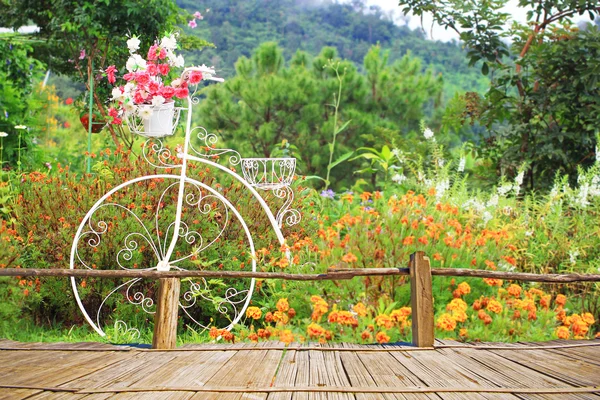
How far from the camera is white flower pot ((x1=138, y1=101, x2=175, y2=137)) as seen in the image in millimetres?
4234

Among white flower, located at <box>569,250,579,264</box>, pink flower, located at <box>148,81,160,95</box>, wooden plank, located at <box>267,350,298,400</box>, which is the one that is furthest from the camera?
white flower, located at <box>569,250,579,264</box>

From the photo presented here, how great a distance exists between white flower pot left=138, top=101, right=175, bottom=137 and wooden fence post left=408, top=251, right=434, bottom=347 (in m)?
1.83

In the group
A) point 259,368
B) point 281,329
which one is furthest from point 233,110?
point 259,368

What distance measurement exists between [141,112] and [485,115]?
4.45 meters

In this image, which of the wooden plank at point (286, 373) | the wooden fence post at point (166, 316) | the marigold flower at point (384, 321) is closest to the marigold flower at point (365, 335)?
the marigold flower at point (384, 321)

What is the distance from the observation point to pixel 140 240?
16.2ft

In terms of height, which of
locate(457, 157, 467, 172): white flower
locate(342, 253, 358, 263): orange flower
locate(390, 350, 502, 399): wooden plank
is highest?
locate(457, 157, 467, 172): white flower

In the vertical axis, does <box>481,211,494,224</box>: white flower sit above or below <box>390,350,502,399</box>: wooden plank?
above

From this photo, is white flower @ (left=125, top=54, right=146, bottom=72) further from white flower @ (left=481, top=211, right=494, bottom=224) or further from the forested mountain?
the forested mountain

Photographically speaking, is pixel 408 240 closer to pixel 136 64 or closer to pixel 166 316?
pixel 166 316

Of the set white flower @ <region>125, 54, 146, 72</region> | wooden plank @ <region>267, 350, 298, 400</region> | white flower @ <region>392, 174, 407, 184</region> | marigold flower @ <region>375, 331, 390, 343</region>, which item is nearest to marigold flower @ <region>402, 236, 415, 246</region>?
marigold flower @ <region>375, 331, 390, 343</region>

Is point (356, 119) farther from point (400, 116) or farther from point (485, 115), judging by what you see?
point (485, 115)

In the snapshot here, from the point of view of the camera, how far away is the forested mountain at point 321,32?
22094 millimetres

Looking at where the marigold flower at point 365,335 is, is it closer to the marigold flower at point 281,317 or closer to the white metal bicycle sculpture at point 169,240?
the marigold flower at point 281,317
